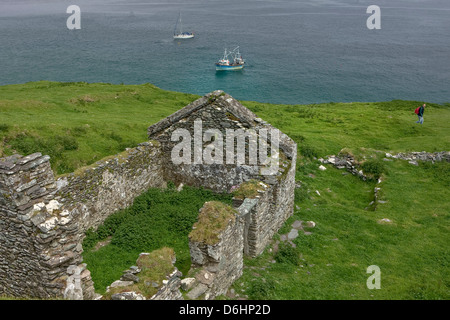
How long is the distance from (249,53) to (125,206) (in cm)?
9213

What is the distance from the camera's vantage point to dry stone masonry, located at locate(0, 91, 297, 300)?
28.2ft

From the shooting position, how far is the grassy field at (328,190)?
12.6 meters

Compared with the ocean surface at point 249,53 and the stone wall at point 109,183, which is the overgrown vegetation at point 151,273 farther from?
the ocean surface at point 249,53

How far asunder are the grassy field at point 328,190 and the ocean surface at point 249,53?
33918 millimetres

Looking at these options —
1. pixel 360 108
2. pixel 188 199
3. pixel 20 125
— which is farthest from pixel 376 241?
pixel 360 108

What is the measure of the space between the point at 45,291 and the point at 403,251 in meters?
13.6

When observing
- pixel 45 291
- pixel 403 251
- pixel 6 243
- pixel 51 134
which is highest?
pixel 51 134

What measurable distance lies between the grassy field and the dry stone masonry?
65.0 inches

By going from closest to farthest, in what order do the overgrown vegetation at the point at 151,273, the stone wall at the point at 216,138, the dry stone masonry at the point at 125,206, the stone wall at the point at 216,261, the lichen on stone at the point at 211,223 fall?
1. the overgrown vegetation at the point at 151,273
2. the dry stone masonry at the point at 125,206
3. the stone wall at the point at 216,261
4. the lichen on stone at the point at 211,223
5. the stone wall at the point at 216,138

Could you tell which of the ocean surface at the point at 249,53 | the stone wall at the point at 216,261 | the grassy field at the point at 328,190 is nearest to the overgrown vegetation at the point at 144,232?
the grassy field at the point at 328,190

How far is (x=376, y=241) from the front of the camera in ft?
51.1

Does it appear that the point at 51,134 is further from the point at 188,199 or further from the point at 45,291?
the point at 45,291

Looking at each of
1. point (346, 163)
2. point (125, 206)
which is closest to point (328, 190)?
point (346, 163)
